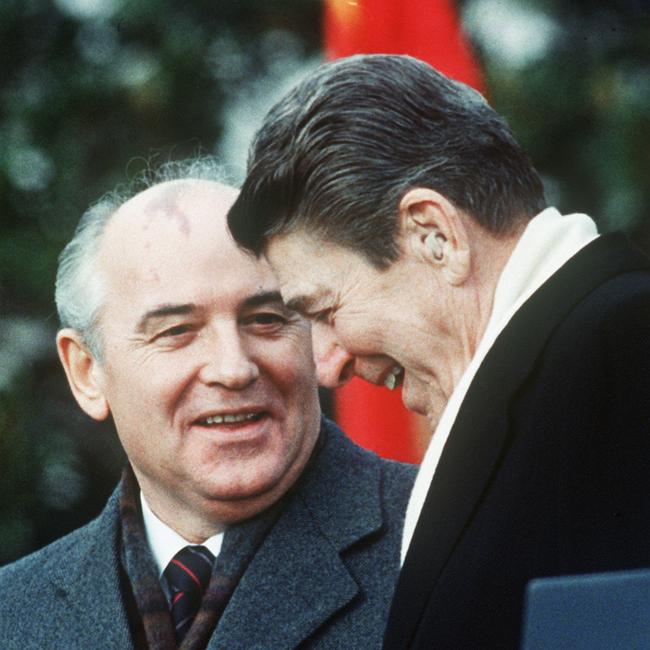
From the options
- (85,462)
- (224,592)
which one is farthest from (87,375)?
(224,592)

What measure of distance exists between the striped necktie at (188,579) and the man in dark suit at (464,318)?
1.55 feet

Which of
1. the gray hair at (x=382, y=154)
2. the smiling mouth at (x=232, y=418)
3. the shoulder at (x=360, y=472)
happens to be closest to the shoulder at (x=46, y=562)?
the smiling mouth at (x=232, y=418)

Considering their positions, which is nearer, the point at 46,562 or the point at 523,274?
the point at 523,274

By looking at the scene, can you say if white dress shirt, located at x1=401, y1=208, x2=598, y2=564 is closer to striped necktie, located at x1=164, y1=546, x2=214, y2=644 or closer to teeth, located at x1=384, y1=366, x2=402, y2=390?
teeth, located at x1=384, y1=366, x2=402, y2=390

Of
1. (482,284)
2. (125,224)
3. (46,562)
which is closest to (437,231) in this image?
(482,284)

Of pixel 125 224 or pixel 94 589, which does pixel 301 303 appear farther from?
pixel 94 589

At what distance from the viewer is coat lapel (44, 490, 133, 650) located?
6.57 feet

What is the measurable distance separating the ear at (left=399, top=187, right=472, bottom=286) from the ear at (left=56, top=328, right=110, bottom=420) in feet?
2.66

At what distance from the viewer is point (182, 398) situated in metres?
2.02

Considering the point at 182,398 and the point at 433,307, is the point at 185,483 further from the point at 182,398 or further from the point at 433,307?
the point at 433,307

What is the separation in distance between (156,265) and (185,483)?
0.39 meters

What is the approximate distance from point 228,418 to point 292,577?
0.97 ft

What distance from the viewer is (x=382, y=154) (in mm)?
1580

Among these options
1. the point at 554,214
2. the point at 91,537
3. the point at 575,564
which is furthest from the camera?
the point at 91,537
